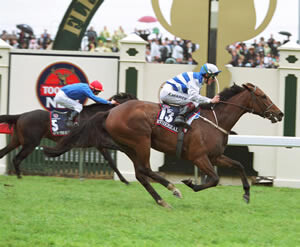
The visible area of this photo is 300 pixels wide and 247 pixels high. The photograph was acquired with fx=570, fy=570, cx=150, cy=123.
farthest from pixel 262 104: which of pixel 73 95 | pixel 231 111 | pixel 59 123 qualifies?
pixel 59 123

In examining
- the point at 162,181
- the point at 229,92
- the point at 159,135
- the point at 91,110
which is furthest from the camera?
the point at 91,110

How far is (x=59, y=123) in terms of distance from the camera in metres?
9.25

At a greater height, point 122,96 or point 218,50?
point 218,50

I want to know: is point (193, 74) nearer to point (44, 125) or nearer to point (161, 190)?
point (161, 190)

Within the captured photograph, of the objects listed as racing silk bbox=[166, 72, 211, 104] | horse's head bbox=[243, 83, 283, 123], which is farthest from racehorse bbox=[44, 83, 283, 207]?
racing silk bbox=[166, 72, 211, 104]

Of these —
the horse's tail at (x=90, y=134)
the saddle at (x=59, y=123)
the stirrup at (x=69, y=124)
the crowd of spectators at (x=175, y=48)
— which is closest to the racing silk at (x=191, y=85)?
the horse's tail at (x=90, y=134)

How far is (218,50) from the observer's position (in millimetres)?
10242

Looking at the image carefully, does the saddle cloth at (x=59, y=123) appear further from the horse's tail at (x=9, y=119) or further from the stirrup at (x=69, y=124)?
the horse's tail at (x=9, y=119)

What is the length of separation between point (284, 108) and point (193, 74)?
3613 mm

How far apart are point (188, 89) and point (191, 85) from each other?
61 mm

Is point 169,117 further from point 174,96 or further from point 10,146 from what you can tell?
point 10,146

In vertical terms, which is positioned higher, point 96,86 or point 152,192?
point 96,86

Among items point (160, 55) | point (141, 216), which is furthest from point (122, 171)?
point (160, 55)

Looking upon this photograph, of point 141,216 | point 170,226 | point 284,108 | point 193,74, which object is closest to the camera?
point 170,226
